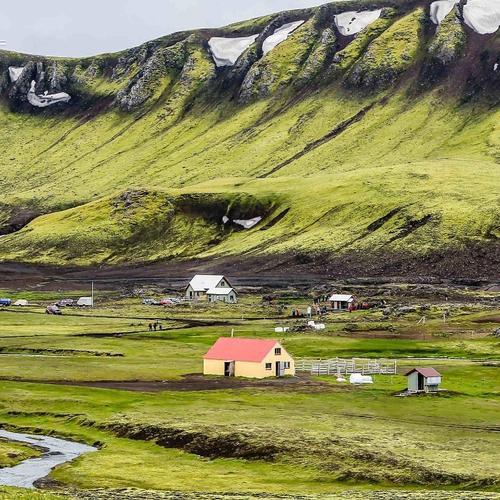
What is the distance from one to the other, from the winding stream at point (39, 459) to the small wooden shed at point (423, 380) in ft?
114

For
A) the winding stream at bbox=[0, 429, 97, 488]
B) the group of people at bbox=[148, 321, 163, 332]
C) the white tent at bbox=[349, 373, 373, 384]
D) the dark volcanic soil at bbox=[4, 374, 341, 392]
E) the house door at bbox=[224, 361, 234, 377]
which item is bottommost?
the winding stream at bbox=[0, 429, 97, 488]

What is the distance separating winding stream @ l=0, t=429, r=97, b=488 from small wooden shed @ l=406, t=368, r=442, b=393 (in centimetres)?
3477

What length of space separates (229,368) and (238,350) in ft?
7.34

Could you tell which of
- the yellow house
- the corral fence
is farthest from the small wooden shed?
the yellow house

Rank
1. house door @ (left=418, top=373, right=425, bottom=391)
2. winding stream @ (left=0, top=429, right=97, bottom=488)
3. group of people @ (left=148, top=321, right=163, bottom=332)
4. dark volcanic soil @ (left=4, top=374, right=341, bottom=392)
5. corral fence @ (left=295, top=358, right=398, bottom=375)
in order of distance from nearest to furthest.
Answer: winding stream @ (left=0, top=429, right=97, bottom=488), house door @ (left=418, top=373, right=425, bottom=391), dark volcanic soil @ (left=4, top=374, right=341, bottom=392), corral fence @ (left=295, top=358, right=398, bottom=375), group of people @ (left=148, top=321, right=163, bottom=332)

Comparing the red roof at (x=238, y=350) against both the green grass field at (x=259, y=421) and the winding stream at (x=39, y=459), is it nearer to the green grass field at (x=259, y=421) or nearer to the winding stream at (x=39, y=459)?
the green grass field at (x=259, y=421)

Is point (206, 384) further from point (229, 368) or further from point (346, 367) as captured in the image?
point (346, 367)

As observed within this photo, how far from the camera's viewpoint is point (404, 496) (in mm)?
56375

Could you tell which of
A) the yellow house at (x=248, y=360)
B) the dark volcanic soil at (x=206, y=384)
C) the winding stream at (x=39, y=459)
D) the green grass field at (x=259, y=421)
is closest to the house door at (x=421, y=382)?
the green grass field at (x=259, y=421)

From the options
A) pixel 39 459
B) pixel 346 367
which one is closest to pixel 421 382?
pixel 346 367

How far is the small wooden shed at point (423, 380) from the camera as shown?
315ft

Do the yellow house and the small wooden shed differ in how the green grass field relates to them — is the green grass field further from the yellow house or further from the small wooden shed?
the yellow house

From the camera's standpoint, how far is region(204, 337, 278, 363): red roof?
111000mm

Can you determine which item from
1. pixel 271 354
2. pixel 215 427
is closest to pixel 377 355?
pixel 271 354
